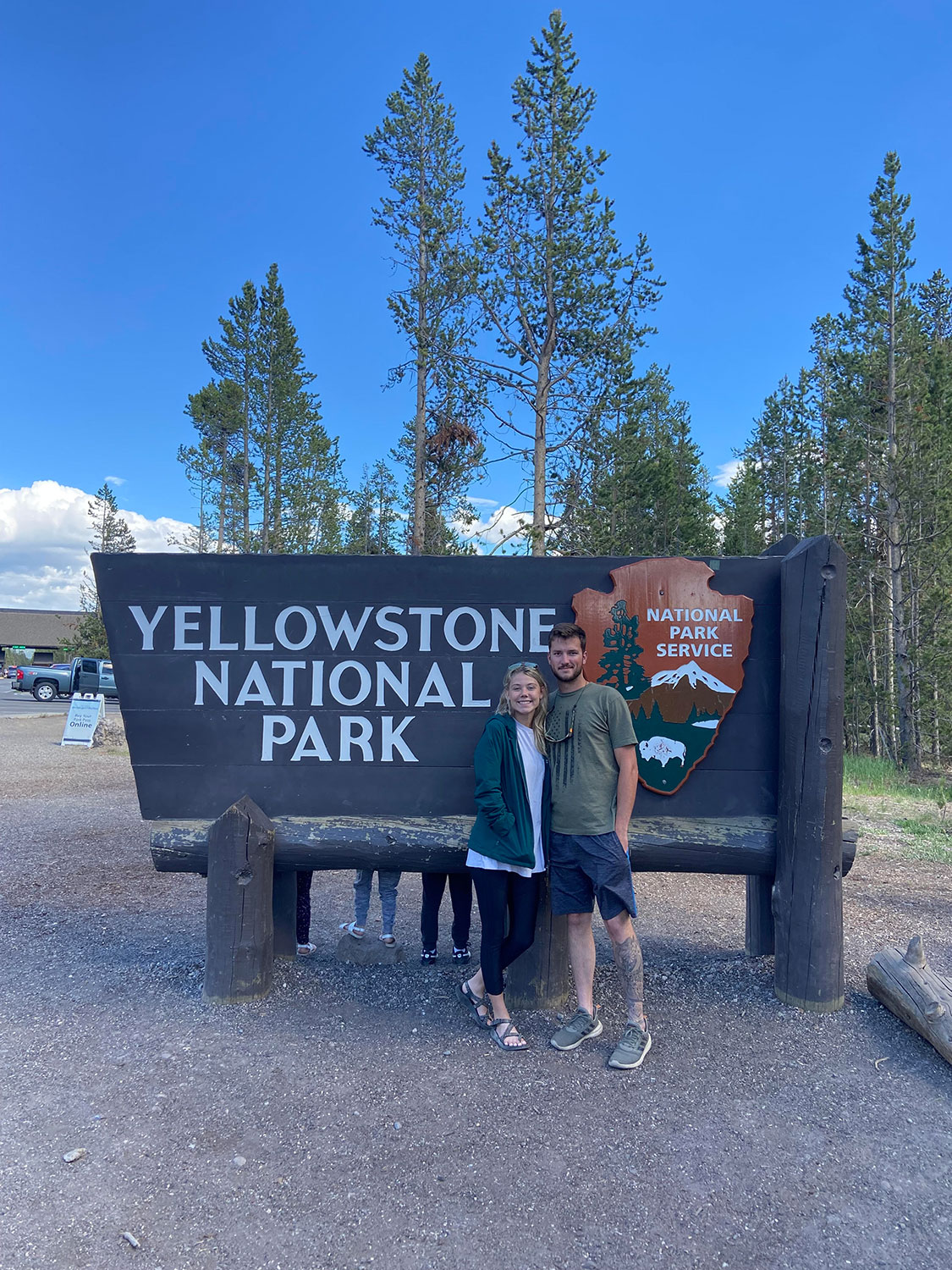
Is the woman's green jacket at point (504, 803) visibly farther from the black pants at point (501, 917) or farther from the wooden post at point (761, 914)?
the wooden post at point (761, 914)

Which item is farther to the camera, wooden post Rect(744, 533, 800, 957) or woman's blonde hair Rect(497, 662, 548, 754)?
wooden post Rect(744, 533, 800, 957)

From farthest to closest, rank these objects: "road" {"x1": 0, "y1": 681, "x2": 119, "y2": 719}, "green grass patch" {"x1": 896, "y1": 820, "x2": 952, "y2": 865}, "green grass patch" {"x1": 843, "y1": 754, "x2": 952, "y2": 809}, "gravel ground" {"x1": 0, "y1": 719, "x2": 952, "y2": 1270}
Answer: "road" {"x1": 0, "y1": 681, "x2": 119, "y2": 719} → "green grass patch" {"x1": 843, "y1": 754, "x2": 952, "y2": 809} → "green grass patch" {"x1": 896, "y1": 820, "x2": 952, "y2": 865} → "gravel ground" {"x1": 0, "y1": 719, "x2": 952, "y2": 1270}

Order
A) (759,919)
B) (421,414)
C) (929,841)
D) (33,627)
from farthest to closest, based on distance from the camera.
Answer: (33,627), (421,414), (929,841), (759,919)

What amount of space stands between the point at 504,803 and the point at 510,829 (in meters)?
0.11

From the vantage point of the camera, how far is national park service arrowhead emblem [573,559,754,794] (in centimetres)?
392

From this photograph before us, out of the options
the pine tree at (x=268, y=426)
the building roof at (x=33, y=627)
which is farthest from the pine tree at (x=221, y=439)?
the building roof at (x=33, y=627)

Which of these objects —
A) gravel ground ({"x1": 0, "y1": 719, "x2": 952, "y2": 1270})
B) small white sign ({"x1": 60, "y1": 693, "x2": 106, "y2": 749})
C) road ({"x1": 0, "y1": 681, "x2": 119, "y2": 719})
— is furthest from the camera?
road ({"x1": 0, "y1": 681, "x2": 119, "y2": 719})

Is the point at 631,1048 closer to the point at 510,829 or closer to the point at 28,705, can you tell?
the point at 510,829

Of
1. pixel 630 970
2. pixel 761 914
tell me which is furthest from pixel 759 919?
pixel 630 970

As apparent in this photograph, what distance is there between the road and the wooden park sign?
20.0 m

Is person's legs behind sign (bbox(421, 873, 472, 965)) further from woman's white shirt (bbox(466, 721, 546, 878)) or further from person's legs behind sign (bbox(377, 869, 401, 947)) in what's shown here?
woman's white shirt (bbox(466, 721, 546, 878))

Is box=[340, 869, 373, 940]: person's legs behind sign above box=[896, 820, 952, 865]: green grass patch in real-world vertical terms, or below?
above

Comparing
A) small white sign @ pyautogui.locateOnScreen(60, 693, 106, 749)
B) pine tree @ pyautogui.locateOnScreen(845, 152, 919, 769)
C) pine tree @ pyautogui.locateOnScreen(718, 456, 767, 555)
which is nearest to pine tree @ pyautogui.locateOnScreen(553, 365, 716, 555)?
pine tree @ pyautogui.locateOnScreen(718, 456, 767, 555)

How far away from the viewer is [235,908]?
12.6 ft
